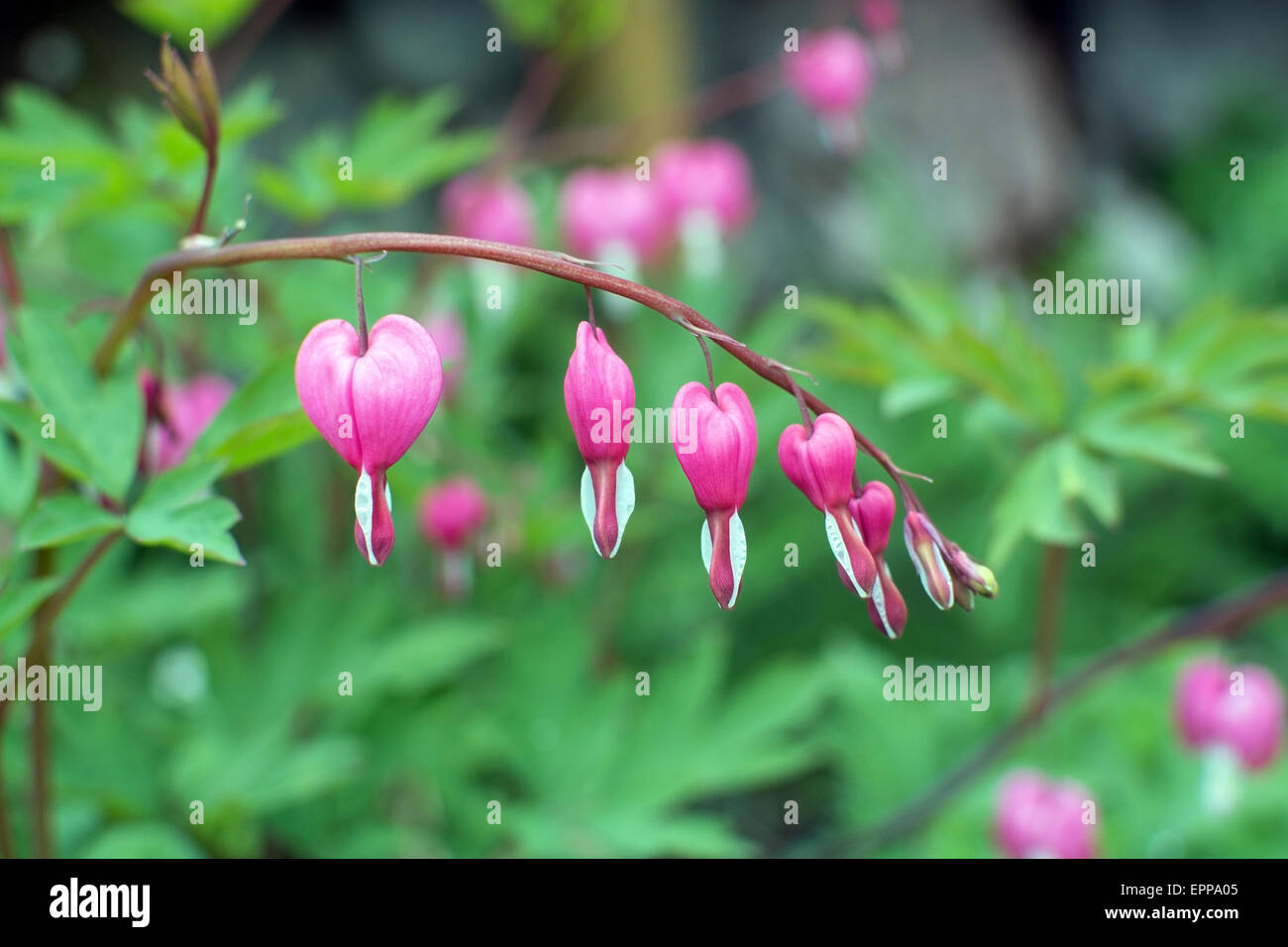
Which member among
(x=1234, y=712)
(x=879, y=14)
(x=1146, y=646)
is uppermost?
(x=879, y=14)

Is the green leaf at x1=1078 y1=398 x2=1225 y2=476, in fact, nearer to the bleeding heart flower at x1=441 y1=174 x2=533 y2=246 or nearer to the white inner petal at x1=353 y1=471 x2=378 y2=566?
the white inner petal at x1=353 y1=471 x2=378 y2=566

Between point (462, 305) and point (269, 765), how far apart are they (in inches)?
39.3

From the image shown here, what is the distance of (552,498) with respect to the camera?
76.3 inches

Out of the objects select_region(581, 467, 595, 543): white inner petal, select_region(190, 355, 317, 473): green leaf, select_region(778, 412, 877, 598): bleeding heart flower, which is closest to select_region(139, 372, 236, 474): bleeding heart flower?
select_region(190, 355, 317, 473): green leaf

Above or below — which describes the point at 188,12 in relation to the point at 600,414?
above

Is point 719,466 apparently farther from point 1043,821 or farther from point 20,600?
point 1043,821

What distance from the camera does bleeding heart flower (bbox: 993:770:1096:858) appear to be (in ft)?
5.01

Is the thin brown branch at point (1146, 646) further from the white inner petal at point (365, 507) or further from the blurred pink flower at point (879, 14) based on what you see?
the blurred pink flower at point (879, 14)

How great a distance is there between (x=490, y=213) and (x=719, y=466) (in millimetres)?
1394

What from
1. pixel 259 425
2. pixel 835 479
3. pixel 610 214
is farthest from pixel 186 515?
pixel 610 214

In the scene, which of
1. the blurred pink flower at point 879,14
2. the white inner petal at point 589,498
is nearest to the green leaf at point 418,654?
the white inner petal at point 589,498

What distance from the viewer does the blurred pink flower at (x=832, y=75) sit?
205cm

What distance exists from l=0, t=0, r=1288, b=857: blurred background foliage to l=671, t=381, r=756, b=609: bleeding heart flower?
334 millimetres

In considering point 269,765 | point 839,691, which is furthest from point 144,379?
point 839,691
